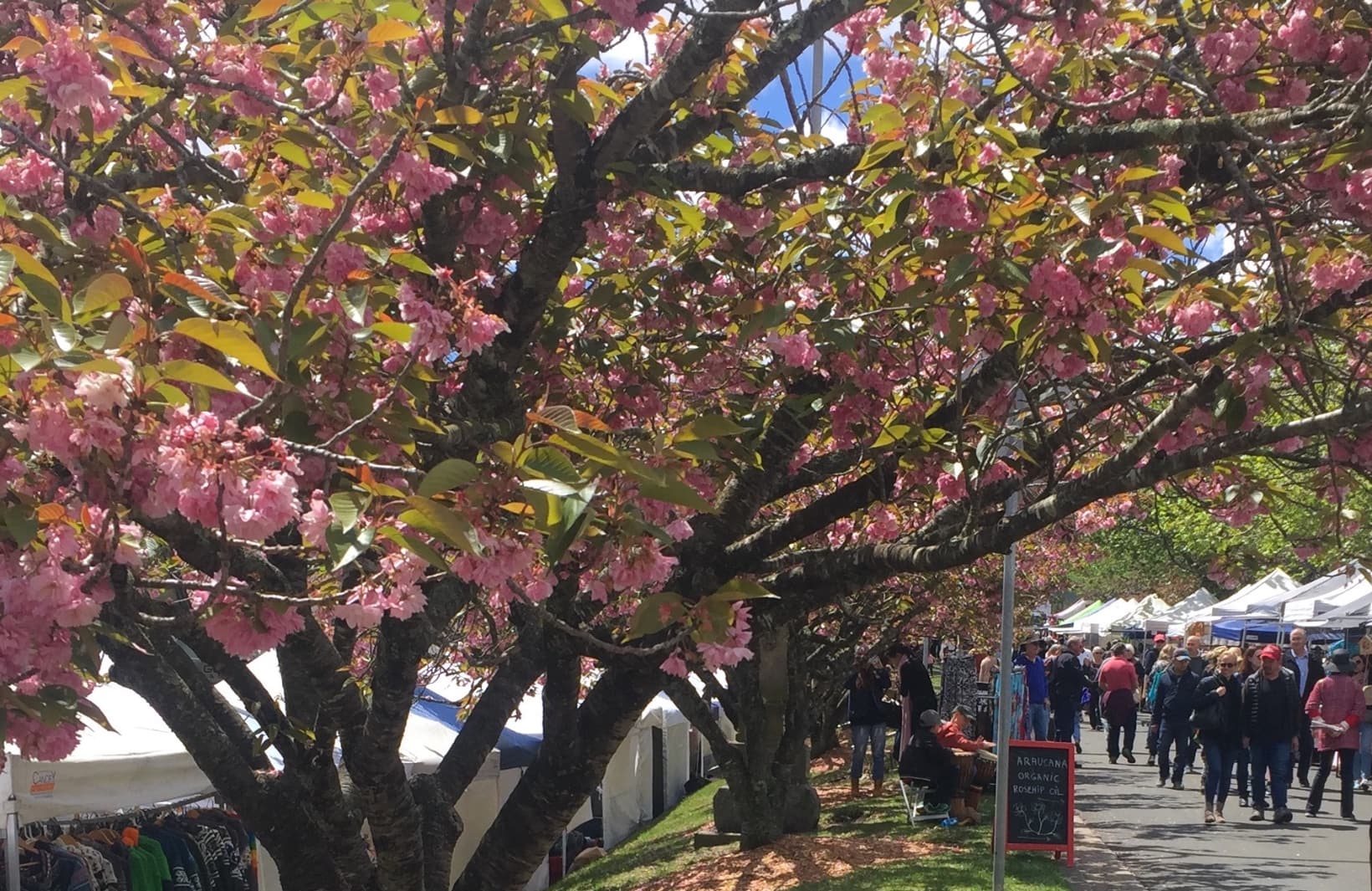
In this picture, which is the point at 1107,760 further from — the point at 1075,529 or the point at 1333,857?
the point at 1075,529

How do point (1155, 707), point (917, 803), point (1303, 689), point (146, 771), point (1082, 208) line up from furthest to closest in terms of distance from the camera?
point (1303, 689)
point (1155, 707)
point (917, 803)
point (146, 771)
point (1082, 208)

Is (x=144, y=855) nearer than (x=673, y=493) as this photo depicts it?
No

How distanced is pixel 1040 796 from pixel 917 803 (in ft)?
14.7

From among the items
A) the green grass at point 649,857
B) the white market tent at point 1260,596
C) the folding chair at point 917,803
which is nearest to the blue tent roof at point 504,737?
the green grass at point 649,857

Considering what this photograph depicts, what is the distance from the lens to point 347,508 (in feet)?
7.53

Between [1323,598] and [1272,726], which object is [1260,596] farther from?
[1272,726]

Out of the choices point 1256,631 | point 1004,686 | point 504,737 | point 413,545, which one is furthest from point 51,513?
point 1256,631

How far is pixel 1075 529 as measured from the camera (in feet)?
32.2

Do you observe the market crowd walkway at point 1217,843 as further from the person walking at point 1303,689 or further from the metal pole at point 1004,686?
the metal pole at point 1004,686

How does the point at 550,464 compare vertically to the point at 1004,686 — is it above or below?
above

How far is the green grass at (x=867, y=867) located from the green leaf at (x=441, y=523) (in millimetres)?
7927

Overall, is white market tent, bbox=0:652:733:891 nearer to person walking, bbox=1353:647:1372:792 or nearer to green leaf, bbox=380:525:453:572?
green leaf, bbox=380:525:453:572

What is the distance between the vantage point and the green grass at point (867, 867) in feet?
31.2

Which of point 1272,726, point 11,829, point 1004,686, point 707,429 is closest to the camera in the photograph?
point 707,429
